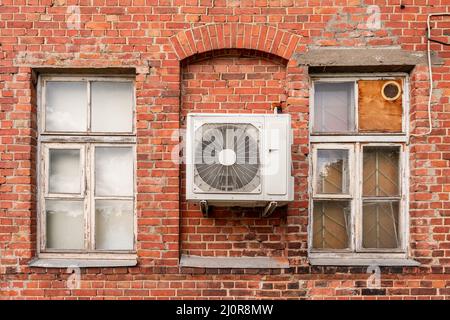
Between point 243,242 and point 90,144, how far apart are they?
1.73 metres

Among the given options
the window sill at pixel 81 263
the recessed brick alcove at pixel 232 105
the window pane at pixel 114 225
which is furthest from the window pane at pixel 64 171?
the recessed brick alcove at pixel 232 105

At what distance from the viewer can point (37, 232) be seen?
4.21 m

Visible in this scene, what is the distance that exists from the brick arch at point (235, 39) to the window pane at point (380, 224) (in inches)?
65.6

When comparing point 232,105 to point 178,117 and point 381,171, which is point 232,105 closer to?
point 178,117

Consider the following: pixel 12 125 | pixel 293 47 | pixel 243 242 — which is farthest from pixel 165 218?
pixel 293 47

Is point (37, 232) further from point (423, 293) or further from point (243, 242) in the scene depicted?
point (423, 293)

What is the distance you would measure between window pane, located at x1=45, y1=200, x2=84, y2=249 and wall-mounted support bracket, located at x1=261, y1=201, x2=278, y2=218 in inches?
68.4

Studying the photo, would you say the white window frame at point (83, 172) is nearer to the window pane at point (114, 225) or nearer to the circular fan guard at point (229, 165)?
the window pane at point (114, 225)

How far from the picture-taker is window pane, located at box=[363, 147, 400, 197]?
425 cm

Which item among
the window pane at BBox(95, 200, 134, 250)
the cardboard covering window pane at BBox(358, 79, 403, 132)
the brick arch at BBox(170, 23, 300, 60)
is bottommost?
the window pane at BBox(95, 200, 134, 250)

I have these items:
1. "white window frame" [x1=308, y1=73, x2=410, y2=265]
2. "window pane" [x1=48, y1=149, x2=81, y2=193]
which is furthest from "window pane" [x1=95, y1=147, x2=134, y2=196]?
"white window frame" [x1=308, y1=73, x2=410, y2=265]

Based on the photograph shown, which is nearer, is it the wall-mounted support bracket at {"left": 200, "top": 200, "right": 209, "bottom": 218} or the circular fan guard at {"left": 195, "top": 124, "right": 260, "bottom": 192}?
the circular fan guard at {"left": 195, "top": 124, "right": 260, "bottom": 192}

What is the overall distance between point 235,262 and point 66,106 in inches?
86.2

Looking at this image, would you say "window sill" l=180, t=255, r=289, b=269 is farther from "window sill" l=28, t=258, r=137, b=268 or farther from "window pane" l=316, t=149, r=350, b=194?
"window pane" l=316, t=149, r=350, b=194
